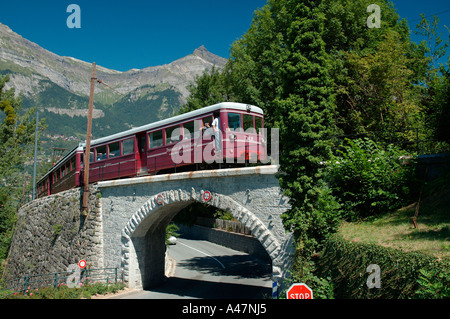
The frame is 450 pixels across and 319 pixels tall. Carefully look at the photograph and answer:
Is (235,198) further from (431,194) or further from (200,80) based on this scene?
(200,80)

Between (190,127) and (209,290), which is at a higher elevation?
(190,127)

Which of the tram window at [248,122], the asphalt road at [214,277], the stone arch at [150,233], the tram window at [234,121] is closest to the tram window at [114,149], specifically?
the stone arch at [150,233]

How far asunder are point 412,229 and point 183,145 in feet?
31.4

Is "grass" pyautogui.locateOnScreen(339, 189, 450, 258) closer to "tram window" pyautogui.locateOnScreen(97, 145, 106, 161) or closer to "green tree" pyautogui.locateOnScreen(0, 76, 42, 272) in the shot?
"tram window" pyautogui.locateOnScreen(97, 145, 106, 161)

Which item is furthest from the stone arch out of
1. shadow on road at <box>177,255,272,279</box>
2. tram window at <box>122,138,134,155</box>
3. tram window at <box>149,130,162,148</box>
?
shadow on road at <box>177,255,272,279</box>

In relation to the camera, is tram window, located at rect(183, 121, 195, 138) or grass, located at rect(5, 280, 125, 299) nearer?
grass, located at rect(5, 280, 125, 299)

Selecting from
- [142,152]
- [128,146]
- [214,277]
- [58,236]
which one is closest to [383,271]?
[142,152]

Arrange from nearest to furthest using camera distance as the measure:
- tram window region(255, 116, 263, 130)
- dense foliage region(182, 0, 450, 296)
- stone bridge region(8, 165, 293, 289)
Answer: dense foliage region(182, 0, 450, 296) → stone bridge region(8, 165, 293, 289) → tram window region(255, 116, 263, 130)

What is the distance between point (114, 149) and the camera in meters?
19.3

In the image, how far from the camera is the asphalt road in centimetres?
1636

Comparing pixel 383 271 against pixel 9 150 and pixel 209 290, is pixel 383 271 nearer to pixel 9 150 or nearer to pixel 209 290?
pixel 209 290

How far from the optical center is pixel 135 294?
16.2m

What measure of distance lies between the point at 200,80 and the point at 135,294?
737 inches

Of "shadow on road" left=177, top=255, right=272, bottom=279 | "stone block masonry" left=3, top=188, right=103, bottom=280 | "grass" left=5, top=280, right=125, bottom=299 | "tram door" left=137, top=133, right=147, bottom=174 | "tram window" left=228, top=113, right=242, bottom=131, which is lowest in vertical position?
"shadow on road" left=177, top=255, right=272, bottom=279
